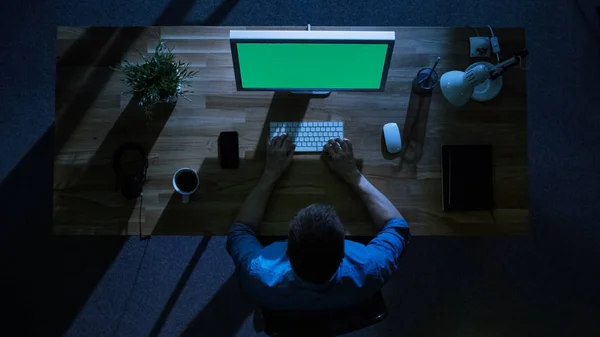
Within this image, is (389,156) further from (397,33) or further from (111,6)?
(111,6)

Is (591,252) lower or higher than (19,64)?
lower

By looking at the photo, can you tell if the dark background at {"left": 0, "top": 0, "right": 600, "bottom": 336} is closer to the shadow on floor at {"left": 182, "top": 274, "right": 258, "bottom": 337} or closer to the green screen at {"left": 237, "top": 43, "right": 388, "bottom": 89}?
the shadow on floor at {"left": 182, "top": 274, "right": 258, "bottom": 337}

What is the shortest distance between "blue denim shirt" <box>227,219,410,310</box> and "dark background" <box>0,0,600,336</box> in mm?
789

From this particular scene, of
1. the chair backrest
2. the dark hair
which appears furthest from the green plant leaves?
the chair backrest

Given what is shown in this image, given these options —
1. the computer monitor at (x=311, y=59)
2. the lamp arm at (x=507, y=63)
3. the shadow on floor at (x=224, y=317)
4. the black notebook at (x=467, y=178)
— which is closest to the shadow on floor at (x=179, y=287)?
the shadow on floor at (x=224, y=317)

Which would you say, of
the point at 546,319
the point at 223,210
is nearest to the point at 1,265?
the point at 223,210

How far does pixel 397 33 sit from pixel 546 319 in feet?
5.42

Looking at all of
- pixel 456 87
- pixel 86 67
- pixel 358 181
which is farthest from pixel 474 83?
pixel 86 67

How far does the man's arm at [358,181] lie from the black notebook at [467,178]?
203 millimetres

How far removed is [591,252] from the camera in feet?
7.07

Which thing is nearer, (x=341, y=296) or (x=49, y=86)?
(x=341, y=296)

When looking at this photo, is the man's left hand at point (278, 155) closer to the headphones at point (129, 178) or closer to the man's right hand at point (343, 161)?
the man's right hand at point (343, 161)

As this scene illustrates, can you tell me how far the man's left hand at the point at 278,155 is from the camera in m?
1.44

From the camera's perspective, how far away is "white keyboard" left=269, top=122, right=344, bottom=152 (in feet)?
4.83
